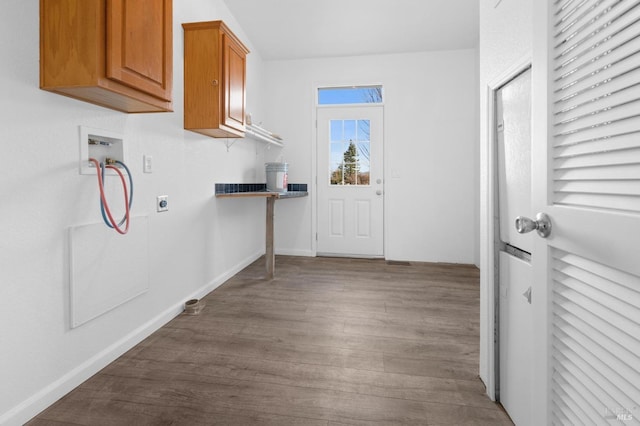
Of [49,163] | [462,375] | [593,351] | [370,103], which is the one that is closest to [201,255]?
[49,163]

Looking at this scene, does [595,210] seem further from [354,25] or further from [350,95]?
[350,95]

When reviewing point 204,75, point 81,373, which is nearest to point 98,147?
point 204,75

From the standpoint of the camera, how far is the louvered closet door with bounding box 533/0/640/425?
52 centimetres

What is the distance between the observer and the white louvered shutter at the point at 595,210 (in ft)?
1.71

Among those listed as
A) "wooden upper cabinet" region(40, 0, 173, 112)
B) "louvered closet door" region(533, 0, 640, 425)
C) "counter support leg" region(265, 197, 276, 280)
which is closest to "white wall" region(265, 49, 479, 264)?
"counter support leg" region(265, 197, 276, 280)

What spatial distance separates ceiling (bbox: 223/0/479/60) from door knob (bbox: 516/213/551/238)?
10.2 feet

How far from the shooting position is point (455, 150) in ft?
13.1

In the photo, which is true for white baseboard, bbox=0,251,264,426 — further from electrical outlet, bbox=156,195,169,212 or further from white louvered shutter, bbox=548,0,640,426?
white louvered shutter, bbox=548,0,640,426

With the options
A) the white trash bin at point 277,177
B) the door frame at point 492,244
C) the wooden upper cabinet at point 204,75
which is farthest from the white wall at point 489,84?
the white trash bin at point 277,177

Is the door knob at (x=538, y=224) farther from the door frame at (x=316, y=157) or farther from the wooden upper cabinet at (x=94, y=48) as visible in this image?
the door frame at (x=316, y=157)

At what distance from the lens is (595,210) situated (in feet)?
1.95

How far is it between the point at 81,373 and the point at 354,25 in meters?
3.79

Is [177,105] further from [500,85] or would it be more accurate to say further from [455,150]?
[455,150]

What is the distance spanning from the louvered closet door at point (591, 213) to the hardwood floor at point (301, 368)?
864 mm
